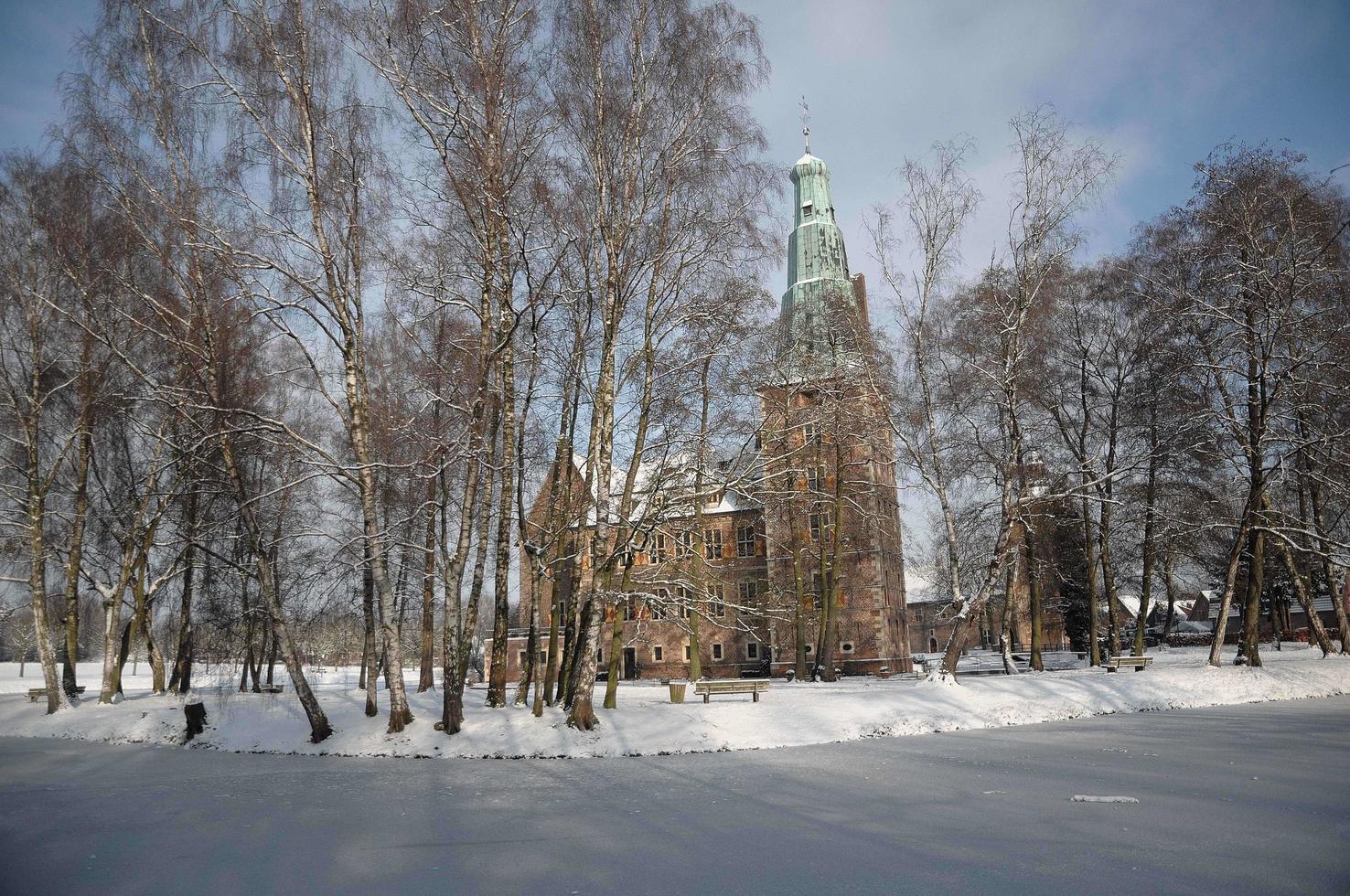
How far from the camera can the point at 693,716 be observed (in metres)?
16.6

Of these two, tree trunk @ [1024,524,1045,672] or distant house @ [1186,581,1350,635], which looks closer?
tree trunk @ [1024,524,1045,672]

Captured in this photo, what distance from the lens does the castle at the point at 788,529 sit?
55.7ft

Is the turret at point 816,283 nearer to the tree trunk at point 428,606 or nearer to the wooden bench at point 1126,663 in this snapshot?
the tree trunk at point 428,606

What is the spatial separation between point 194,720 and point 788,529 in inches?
1065

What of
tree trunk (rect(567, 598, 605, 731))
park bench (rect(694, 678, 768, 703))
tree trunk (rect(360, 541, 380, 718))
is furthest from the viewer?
park bench (rect(694, 678, 768, 703))

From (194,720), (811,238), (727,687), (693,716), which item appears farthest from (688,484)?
(811,238)

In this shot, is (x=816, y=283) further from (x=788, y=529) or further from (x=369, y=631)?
(x=369, y=631)

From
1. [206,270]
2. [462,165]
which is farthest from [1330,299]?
[206,270]

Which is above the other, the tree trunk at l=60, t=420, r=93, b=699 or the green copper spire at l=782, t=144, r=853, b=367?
the green copper spire at l=782, t=144, r=853, b=367

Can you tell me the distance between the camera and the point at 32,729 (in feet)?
72.2

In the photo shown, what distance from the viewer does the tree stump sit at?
18484 mm

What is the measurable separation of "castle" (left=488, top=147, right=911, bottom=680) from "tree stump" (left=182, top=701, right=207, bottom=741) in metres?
7.73

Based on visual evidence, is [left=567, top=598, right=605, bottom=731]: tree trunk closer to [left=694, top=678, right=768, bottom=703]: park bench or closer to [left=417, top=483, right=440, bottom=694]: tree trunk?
[left=694, top=678, right=768, bottom=703]: park bench

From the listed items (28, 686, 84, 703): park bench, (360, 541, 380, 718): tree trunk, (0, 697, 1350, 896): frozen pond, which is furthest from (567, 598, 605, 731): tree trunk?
(28, 686, 84, 703): park bench
